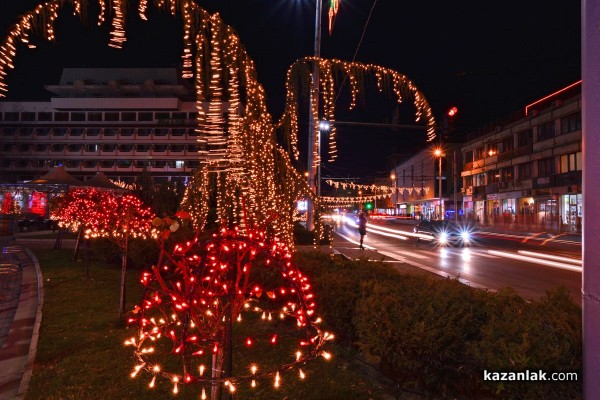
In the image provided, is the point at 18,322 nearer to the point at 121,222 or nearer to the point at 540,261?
the point at 121,222

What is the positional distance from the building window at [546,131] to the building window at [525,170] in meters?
3.65

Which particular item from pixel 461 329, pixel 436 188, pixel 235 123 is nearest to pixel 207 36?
pixel 235 123

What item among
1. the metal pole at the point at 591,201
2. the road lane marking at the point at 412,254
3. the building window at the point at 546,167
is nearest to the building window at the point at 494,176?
the building window at the point at 546,167

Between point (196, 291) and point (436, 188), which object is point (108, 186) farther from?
point (436, 188)

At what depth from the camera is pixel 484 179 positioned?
6062cm

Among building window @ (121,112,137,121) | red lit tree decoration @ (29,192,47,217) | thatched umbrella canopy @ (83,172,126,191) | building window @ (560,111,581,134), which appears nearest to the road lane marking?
thatched umbrella canopy @ (83,172,126,191)

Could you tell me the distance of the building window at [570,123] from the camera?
131ft

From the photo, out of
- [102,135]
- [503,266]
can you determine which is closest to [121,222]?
[503,266]

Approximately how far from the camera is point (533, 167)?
159ft

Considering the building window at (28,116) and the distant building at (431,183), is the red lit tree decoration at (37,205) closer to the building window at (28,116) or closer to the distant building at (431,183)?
the building window at (28,116)

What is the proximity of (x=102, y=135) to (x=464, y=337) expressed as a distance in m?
76.3

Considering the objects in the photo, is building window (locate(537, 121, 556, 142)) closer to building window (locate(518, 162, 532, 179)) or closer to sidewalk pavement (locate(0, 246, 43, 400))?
building window (locate(518, 162, 532, 179))

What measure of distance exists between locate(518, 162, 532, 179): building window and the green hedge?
49.3 meters

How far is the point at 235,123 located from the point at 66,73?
82.9m
